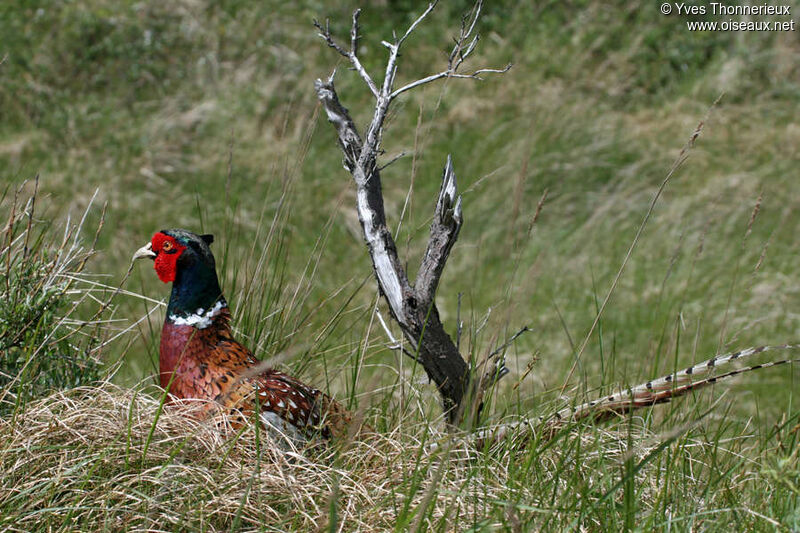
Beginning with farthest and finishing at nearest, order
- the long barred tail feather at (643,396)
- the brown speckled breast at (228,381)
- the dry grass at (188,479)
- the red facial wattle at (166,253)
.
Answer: the red facial wattle at (166,253)
the brown speckled breast at (228,381)
the long barred tail feather at (643,396)
the dry grass at (188,479)

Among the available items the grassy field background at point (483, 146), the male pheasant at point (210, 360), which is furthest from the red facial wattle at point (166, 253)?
the grassy field background at point (483, 146)

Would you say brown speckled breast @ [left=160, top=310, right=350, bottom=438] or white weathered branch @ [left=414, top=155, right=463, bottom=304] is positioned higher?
white weathered branch @ [left=414, top=155, right=463, bottom=304]

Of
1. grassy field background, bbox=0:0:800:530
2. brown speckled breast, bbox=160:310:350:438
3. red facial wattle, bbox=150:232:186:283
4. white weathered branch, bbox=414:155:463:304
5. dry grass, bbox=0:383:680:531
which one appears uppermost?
grassy field background, bbox=0:0:800:530

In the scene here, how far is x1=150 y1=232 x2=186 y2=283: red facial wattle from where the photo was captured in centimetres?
301

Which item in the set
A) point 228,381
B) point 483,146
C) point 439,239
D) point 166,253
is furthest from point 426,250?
point 483,146

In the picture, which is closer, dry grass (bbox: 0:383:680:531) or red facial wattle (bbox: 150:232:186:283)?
dry grass (bbox: 0:383:680:531)

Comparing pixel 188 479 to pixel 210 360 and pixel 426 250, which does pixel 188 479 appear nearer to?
pixel 210 360

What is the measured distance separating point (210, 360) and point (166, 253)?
0.41 metres

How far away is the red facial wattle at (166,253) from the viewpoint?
3012 millimetres

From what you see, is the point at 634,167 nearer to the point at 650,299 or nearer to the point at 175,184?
the point at 650,299

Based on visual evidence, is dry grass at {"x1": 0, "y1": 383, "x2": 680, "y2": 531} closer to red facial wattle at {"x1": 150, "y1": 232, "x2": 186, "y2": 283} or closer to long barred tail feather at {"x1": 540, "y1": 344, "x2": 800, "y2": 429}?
long barred tail feather at {"x1": 540, "y1": 344, "x2": 800, "y2": 429}

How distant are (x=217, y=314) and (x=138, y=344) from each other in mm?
3535

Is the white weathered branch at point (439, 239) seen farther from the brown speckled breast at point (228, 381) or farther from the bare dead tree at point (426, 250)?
the brown speckled breast at point (228, 381)

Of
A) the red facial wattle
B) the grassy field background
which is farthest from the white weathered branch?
the grassy field background
